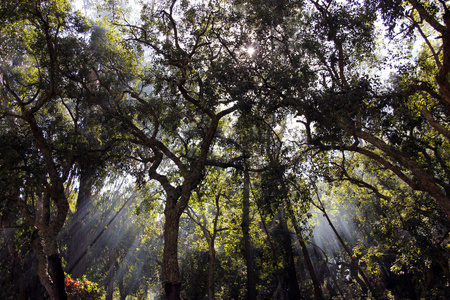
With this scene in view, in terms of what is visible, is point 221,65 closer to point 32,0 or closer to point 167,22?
point 167,22

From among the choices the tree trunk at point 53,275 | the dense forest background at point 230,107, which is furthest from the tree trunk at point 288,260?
the tree trunk at point 53,275

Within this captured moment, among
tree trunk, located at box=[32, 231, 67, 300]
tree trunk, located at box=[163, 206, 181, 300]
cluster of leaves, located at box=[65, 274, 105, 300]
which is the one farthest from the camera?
cluster of leaves, located at box=[65, 274, 105, 300]

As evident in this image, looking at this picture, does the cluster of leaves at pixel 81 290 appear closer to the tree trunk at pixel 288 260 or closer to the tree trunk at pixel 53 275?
the tree trunk at pixel 53 275

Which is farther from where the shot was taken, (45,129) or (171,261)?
(45,129)

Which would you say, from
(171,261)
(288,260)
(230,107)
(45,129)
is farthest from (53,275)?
(288,260)

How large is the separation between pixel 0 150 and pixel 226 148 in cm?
882

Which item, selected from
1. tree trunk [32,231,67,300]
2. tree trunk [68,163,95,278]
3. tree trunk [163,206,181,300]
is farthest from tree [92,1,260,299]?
tree trunk [68,163,95,278]

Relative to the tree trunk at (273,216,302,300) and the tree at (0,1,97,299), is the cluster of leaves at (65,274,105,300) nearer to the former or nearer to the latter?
the tree at (0,1,97,299)

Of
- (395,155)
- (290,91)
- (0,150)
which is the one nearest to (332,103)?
(290,91)

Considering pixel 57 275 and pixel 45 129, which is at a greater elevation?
pixel 45 129

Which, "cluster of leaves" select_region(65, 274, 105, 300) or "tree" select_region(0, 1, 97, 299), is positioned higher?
"tree" select_region(0, 1, 97, 299)

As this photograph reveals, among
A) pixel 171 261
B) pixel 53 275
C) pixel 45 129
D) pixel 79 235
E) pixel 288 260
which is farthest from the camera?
pixel 79 235

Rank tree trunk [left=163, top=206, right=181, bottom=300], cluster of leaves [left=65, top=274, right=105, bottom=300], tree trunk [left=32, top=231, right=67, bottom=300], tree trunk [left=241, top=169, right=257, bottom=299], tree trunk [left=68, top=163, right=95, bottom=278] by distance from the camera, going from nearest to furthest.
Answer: tree trunk [left=163, top=206, right=181, bottom=300]
tree trunk [left=32, top=231, right=67, bottom=300]
cluster of leaves [left=65, top=274, right=105, bottom=300]
tree trunk [left=241, top=169, right=257, bottom=299]
tree trunk [left=68, top=163, right=95, bottom=278]

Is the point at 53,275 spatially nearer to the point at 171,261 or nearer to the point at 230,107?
the point at 171,261
